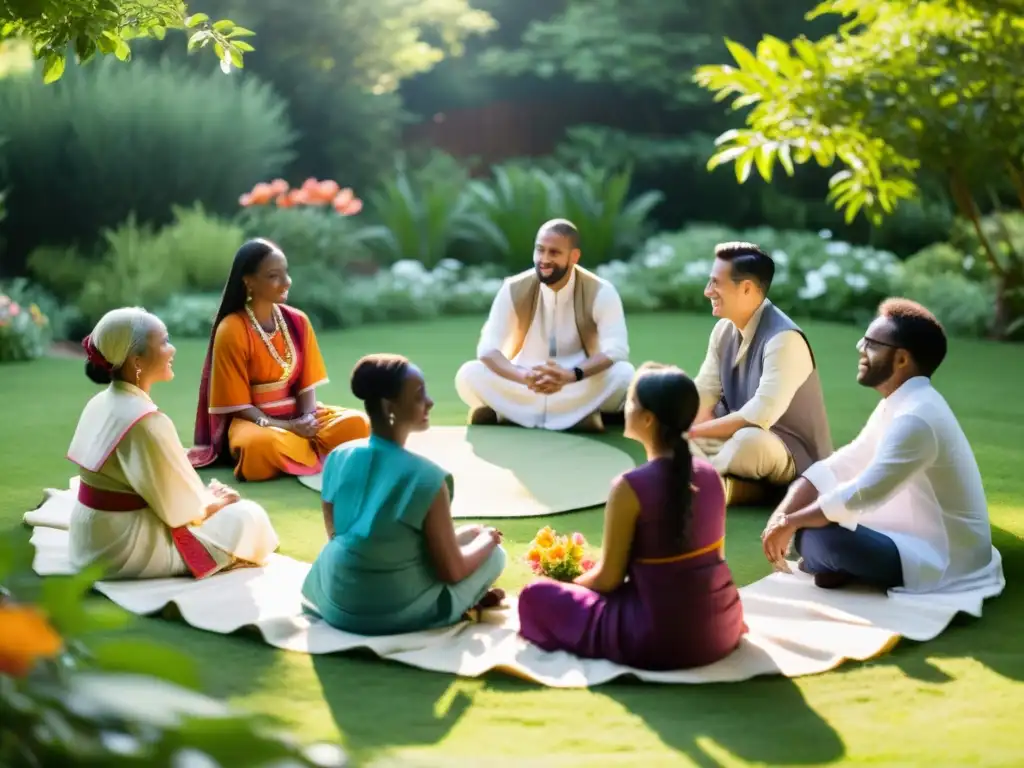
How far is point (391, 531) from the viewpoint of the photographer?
354 cm

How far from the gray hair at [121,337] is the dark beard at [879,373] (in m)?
2.42

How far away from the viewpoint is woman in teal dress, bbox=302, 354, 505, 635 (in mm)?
3521

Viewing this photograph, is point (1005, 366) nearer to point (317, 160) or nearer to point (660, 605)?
point (660, 605)

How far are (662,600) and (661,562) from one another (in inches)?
4.4

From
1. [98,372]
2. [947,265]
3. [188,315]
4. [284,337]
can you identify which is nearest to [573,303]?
[284,337]

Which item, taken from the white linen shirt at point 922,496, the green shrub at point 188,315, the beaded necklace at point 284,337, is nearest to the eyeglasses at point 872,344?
the white linen shirt at point 922,496

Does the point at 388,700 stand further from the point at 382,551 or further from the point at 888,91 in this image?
the point at 888,91

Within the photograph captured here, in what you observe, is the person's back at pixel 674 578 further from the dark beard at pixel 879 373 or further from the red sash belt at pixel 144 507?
the red sash belt at pixel 144 507

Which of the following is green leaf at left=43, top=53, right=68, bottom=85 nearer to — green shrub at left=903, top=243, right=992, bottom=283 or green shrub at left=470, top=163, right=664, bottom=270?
Result: green shrub at left=903, top=243, right=992, bottom=283

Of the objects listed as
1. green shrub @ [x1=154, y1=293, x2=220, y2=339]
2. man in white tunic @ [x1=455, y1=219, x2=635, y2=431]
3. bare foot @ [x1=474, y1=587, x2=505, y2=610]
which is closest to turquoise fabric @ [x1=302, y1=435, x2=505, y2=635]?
bare foot @ [x1=474, y1=587, x2=505, y2=610]

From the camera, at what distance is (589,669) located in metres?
3.46

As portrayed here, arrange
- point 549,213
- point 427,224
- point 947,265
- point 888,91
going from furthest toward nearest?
point 549,213 → point 427,224 → point 947,265 → point 888,91

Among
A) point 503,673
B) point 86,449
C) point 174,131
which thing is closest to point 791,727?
point 503,673

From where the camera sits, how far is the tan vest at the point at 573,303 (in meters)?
6.82
